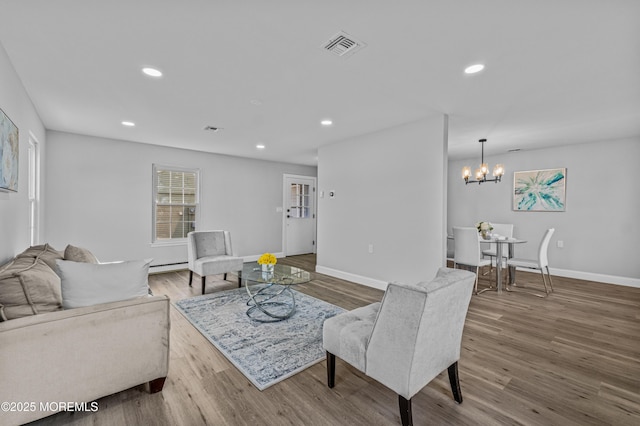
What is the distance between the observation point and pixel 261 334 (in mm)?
2818

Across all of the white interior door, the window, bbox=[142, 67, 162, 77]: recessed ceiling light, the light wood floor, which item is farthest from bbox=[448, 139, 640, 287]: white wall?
the window

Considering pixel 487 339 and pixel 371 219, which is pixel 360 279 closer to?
pixel 371 219

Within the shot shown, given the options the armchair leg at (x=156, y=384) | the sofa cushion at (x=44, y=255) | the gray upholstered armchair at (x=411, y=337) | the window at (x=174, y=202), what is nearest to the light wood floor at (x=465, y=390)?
the armchair leg at (x=156, y=384)

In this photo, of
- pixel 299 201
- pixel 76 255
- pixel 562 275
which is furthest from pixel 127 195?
pixel 562 275

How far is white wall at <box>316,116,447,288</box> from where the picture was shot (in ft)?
12.2

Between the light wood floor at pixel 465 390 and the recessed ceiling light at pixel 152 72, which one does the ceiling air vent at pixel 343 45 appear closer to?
the recessed ceiling light at pixel 152 72

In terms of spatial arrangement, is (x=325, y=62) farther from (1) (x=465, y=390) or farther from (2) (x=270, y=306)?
(2) (x=270, y=306)

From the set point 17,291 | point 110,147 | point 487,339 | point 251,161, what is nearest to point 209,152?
point 251,161

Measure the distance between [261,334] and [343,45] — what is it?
8.53 feet

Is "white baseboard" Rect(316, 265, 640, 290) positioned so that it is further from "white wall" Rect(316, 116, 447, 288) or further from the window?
the window

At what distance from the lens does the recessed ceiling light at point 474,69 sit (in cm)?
241

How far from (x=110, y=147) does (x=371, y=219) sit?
15.1ft

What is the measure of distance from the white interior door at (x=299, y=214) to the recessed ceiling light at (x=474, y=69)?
531cm

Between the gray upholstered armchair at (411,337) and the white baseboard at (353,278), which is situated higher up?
the gray upholstered armchair at (411,337)
